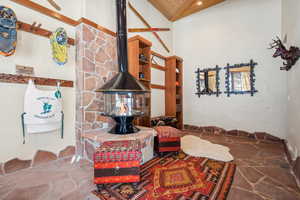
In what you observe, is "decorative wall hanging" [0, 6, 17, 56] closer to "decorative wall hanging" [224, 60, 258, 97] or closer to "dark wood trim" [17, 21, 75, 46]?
"dark wood trim" [17, 21, 75, 46]

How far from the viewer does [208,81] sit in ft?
14.4

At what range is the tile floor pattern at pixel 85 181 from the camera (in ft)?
4.78

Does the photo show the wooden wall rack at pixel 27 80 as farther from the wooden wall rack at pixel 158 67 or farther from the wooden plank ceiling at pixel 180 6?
the wooden plank ceiling at pixel 180 6

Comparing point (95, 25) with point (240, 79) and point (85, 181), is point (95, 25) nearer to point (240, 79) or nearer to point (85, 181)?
point (85, 181)

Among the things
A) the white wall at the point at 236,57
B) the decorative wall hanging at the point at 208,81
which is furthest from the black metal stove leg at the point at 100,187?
the decorative wall hanging at the point at 208,81

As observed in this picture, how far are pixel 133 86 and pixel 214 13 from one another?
410 centimetres

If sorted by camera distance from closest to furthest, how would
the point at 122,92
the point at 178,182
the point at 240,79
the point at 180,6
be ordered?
the point at 178,182, the point at 122,92, the point at 240,79, the point at 180,6

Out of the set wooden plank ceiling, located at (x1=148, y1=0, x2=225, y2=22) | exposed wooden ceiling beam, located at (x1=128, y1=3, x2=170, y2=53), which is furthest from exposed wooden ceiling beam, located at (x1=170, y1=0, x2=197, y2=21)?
exposed wooden ceiling beam, located at (x1=128, y1=3, x2=170, y2=53)

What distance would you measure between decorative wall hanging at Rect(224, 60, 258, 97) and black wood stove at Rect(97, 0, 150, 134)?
2.95m

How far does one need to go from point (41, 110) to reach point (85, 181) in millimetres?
1292

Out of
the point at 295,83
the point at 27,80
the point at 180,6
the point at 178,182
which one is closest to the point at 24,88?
the point at 27,80

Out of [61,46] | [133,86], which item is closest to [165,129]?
[133,86]

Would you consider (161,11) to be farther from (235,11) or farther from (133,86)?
(133,86)

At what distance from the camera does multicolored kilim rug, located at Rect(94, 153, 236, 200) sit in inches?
56.6
